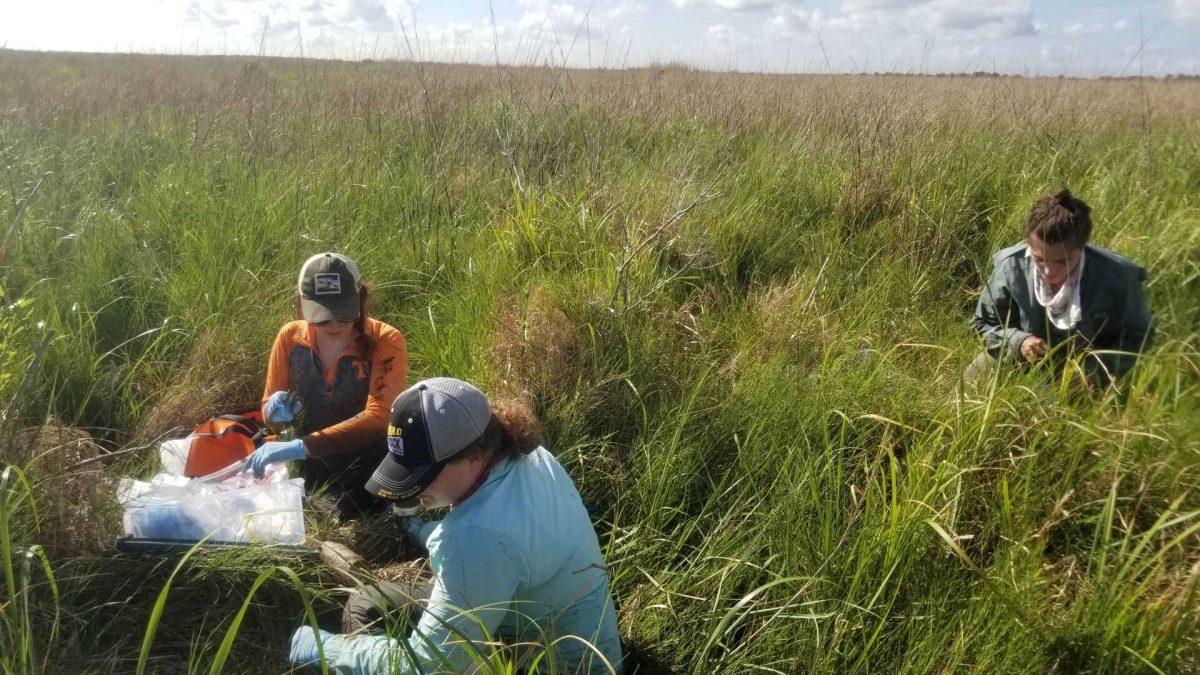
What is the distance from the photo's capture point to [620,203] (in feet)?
13.3

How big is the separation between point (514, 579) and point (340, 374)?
1489mm

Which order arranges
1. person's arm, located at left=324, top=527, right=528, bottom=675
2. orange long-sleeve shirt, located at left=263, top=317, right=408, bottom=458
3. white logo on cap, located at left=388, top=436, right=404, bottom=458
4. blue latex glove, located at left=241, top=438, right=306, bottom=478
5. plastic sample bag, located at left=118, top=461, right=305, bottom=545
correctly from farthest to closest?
1. orange long-sleeve shirt, located at left=263, top=317, right=408, bottom=458
2. blue latex glove, located at left=241, top=438, right=306, bottom=478
3. plastic sample bag, located at left=118, top=461, right=305, bottom=545
4. white logo on cap, located at left=388, top=436, right=404, bottom=458
5. person's arm, located at left=324, top=527, right=528, bottom=675

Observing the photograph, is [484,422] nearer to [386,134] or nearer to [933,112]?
[386,134]

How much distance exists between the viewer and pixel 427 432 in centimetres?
179

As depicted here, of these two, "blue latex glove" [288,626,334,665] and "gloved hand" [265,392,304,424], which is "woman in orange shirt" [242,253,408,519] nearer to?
"gloved hand" [265,392,304,424]

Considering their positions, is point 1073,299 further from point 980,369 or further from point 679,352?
point 679,352

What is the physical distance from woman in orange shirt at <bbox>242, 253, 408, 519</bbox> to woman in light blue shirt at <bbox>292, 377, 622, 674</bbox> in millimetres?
887

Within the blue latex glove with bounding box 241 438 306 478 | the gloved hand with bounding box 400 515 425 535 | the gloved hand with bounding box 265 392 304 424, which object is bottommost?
the gloved hand with bounding box 400 515 425 535

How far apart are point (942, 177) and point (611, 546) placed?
348 cm

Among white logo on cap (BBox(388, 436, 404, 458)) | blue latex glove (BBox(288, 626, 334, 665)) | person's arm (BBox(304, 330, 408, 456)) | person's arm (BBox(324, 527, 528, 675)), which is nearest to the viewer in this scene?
person's arm (BBox(324, 527, 528, 675))

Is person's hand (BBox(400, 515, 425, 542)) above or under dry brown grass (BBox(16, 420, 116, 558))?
under

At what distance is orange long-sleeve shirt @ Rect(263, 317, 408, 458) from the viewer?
2.90 meters

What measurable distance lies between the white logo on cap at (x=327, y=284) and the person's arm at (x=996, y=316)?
2512mm

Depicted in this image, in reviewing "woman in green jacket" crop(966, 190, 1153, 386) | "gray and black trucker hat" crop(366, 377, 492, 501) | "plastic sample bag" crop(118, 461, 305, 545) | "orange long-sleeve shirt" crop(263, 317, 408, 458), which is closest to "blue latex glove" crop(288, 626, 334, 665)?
"plastic sample bag" crop(118, 461, 305, 545)
